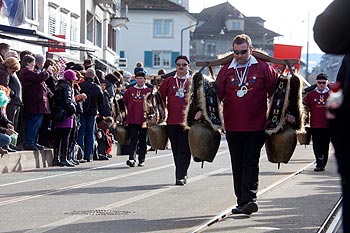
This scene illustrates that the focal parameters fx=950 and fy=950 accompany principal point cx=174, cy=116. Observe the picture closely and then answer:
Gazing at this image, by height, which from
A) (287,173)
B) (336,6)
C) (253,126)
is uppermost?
(336,6)

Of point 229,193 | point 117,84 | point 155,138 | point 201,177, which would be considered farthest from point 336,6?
point 117,84

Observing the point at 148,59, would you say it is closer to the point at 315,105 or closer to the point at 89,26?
the point at 89,26

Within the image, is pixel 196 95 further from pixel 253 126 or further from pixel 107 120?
pixel 107 120

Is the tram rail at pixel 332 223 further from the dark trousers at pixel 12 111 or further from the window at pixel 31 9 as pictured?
the window at pixel 31 9

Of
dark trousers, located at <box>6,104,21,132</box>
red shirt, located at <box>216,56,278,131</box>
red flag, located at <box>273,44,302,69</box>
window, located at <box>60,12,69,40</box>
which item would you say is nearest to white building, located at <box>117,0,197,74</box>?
window, located at <box>60,12,69,40</box>

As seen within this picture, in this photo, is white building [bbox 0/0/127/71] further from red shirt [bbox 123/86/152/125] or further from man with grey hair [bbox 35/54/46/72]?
red shirt [bbox 123/86/152/125]

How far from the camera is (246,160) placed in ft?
33.5

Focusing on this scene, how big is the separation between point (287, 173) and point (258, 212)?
6788 mm

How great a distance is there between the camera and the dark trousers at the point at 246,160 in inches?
401

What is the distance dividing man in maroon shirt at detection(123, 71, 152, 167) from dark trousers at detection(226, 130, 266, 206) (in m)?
8.47

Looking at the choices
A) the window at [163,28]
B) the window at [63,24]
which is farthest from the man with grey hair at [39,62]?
the window at [163,28]

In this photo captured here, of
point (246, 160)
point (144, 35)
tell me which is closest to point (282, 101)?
point (246, 160)

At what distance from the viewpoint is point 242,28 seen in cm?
13912

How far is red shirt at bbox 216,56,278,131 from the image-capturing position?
10242 millimetres
